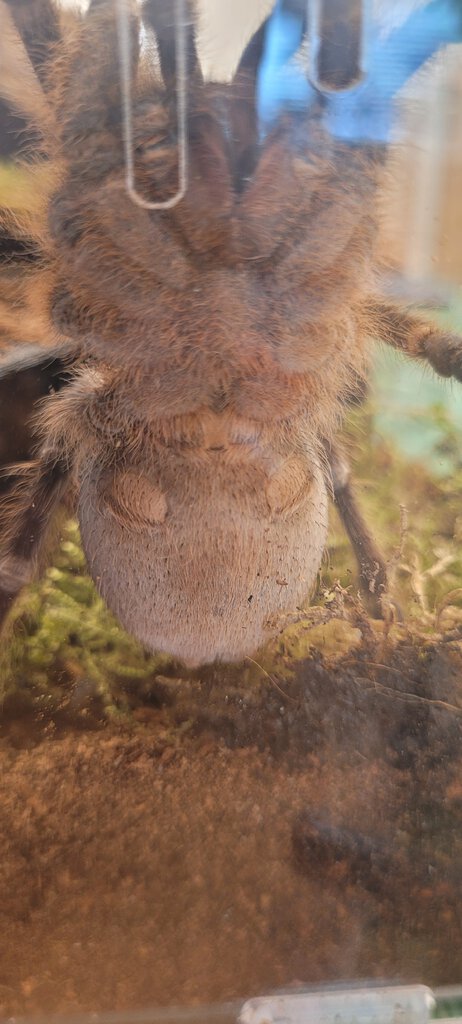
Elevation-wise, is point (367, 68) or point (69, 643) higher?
point (367, 68)

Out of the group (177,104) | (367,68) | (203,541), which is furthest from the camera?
(203,541)

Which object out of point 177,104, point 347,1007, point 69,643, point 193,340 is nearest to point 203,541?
point 193,340

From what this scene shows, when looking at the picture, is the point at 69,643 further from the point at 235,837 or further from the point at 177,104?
the point at 177,104

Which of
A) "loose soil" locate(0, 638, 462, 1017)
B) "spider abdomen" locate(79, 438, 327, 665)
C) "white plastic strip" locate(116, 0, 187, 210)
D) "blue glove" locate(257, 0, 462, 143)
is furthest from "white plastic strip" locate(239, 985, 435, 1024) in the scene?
"blue glove" locate(257, 0, 462, 143)

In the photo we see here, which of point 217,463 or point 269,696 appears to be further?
point 269,696

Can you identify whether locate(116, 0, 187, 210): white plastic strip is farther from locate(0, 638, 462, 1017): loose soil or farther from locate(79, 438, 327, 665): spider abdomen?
locate(0, 638, 462, 1017): loose soil

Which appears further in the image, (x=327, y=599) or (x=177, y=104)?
(x=327, y=599)

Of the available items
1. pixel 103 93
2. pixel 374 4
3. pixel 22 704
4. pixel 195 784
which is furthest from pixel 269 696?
pixel 374 4

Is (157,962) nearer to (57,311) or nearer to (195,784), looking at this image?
(195,784)
